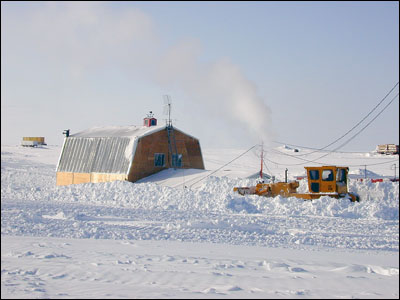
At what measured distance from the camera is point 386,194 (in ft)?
72.5

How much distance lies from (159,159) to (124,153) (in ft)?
8.81

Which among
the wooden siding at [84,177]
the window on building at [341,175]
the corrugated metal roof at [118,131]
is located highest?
the corrugated metal roof at [118,131]

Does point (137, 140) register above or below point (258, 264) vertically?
above

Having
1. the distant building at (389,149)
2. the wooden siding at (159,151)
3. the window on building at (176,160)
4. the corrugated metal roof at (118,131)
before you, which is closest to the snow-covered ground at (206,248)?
the wooden siding at (159,151)

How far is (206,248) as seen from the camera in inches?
448

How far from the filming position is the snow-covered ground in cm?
768

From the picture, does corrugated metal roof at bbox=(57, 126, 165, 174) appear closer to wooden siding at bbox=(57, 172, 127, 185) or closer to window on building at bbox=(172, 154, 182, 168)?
wooden siding at bbox=(57, 172, 127, 185)

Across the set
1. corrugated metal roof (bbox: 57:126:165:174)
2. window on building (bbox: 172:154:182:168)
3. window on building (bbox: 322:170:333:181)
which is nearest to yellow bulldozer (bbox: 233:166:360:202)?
window on building (bbox: 322:170:333:181)

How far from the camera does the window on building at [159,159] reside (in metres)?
33.5

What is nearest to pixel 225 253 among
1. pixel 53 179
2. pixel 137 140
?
pixel 137 140

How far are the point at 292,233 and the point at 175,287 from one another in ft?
23.6

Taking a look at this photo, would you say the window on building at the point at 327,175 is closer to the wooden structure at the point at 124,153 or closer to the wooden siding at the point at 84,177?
the wooden structure at the point at 124,153

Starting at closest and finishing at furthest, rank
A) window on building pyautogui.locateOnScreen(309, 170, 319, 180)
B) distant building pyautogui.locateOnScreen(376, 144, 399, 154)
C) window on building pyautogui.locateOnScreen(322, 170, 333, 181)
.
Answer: window on building pyautogui.locateOnScreen(322, 170, 333, 181) < window on building pyautogui.locateOnScreen(309, 170, 319, 180) < distant building pyautogui.locateOnScreen(376, 144, 399, 154)

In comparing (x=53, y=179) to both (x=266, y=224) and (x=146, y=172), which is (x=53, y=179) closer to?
(x=146, y=172)
